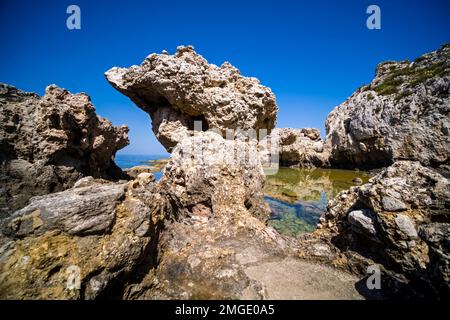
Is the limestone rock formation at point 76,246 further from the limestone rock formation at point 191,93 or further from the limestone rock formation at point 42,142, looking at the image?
the limestone rock formation at point 191,93

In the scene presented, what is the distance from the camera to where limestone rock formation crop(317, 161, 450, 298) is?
4.11m

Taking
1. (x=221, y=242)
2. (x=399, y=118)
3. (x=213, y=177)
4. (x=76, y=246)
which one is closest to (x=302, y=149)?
(x=399, y=118)

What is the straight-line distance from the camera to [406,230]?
4.77m

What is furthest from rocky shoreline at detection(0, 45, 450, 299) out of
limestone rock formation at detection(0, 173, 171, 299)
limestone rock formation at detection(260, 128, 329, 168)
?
limestone rock formation at detection(260, 128, 329, 168)

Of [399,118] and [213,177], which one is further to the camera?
[399,118]

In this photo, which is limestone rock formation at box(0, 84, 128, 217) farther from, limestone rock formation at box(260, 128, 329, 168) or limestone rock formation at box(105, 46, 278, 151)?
limestone rock formation at box(260, 128, 329, 168)

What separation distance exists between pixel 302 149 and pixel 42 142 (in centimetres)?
4518

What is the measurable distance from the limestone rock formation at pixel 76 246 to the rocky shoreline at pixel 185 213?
0.02m

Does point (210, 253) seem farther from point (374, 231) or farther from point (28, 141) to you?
point (28, 141)

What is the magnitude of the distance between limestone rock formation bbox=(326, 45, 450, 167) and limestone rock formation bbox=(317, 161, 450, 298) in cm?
2328

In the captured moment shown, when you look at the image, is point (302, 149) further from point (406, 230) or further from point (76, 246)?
point (76, 246)

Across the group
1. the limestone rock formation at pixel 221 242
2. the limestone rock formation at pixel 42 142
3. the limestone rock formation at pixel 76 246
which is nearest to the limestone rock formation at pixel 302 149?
the limestone rock formation at pixel 221 242
